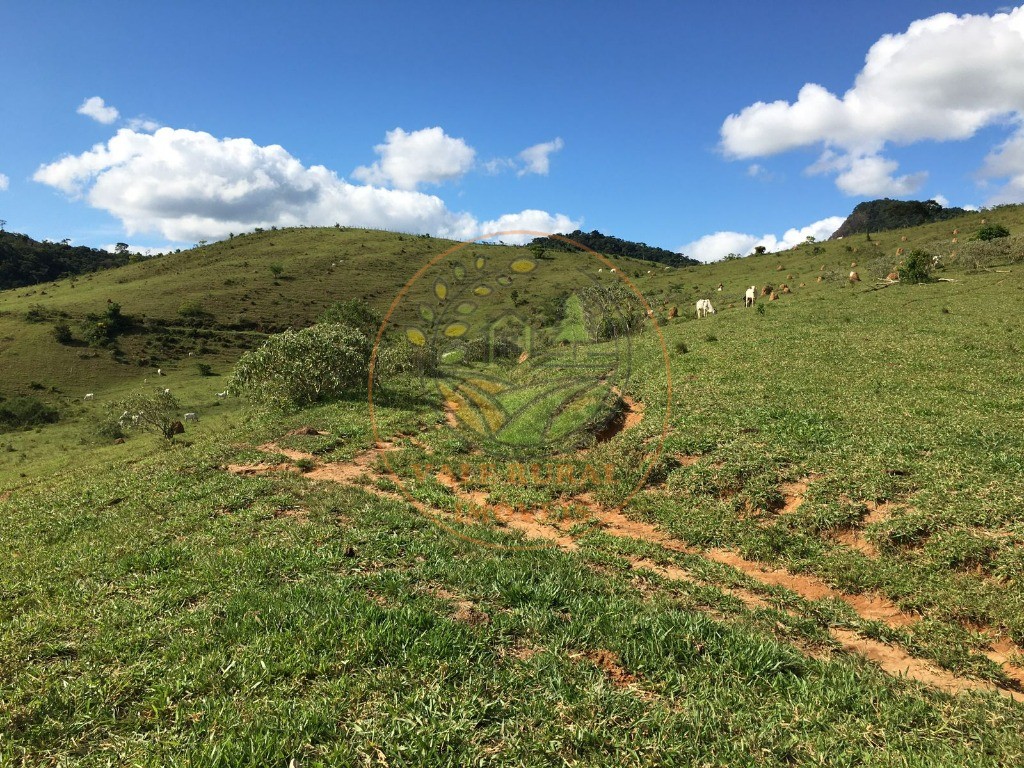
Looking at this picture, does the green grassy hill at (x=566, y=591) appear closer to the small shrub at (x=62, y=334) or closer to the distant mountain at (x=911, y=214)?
the small shrub at (x=62, y=334)

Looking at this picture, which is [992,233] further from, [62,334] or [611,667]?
[62,334]

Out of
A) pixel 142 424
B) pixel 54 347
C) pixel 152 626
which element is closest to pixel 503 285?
pixel 152 626

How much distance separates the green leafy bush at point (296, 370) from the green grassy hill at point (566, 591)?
11.6 ft

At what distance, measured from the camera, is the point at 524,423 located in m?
13.8

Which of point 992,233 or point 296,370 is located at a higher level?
point 992,233

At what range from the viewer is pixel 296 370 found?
20.6m

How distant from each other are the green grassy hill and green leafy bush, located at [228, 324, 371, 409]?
3.53 metres

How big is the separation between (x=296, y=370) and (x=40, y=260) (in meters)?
160

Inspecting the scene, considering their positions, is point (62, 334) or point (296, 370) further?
point (62, 334)

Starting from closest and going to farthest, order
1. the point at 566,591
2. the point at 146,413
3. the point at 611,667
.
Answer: the point at 611,667, the point at 566,591, the point at 146,413

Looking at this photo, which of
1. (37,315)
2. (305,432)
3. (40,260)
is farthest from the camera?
(40,260)

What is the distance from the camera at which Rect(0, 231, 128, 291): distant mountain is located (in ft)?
398

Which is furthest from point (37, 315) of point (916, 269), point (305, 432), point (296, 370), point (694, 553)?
point (916, 269)

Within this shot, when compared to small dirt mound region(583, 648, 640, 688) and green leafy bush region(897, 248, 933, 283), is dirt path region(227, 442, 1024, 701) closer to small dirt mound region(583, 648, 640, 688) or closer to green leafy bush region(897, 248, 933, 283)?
small dirt mound region(583, 648, 640, 688)
